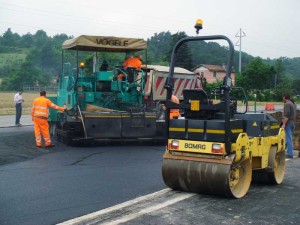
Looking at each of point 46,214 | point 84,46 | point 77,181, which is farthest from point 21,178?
point 84,46

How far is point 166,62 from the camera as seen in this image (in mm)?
45875

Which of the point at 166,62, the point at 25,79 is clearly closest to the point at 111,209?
the point at 166,62

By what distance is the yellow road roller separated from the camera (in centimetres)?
611

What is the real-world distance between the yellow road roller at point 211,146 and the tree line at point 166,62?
24.1 ft

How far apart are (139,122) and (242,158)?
5.64m

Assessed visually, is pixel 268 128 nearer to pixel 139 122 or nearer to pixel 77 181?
pixel 77 181

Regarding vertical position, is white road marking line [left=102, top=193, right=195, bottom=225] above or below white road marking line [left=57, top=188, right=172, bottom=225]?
above

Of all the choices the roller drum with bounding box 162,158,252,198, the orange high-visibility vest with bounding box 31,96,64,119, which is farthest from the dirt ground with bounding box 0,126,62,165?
the roller drum with bounding box 162,158,252,198

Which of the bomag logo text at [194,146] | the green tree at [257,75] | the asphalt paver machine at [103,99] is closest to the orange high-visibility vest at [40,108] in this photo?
the asphalt paver machine at [103,99]

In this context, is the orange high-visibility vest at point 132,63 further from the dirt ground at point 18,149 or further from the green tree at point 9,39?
the green tree at point 9,39

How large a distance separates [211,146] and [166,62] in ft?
A: 131

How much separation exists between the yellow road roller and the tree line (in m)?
7.35

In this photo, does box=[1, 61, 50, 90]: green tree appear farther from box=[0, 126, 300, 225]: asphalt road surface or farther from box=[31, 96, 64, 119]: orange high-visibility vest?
box=[0, 126, 300, 225]: asphalt road surface

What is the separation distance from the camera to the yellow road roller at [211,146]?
611 cm
